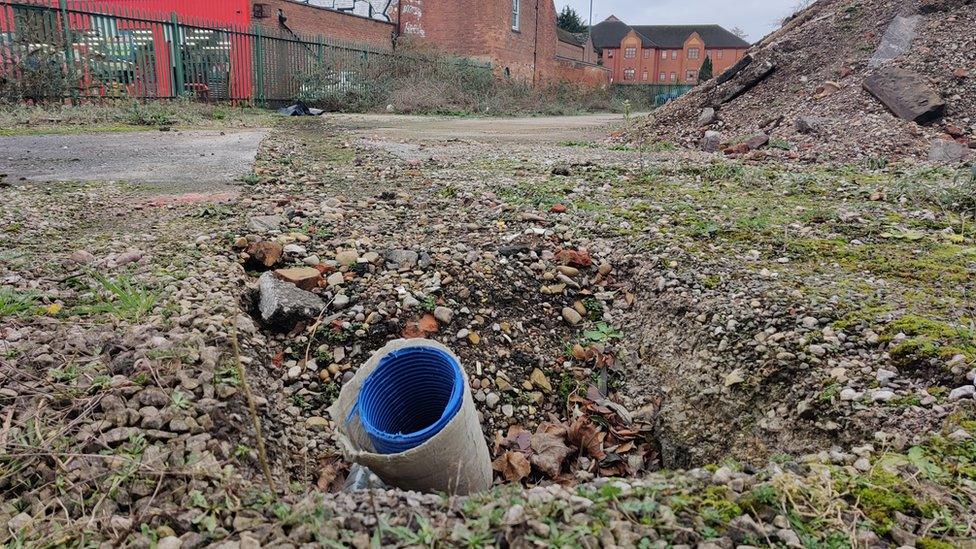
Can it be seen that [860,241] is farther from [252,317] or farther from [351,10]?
[351,10]

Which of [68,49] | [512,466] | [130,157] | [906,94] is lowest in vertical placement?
[512,466]

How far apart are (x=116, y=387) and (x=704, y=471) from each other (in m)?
1.53

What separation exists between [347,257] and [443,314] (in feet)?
2.10

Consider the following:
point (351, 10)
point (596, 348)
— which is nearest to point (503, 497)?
Answer: point (596, 348)

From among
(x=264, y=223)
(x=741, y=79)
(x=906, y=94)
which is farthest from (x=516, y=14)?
(x=264, y=223)

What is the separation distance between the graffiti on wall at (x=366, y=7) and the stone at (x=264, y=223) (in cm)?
1911

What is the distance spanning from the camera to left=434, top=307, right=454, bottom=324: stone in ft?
8.33

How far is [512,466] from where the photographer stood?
6.68ft

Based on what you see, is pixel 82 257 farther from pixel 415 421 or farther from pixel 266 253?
pixel 415 421

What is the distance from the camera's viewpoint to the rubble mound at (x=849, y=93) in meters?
6.01

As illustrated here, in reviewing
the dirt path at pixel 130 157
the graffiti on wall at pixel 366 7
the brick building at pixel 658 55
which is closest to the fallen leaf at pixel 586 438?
the dirt path at pixel 130 157

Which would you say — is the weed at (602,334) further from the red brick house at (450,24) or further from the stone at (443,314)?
the red brick house at (450,24)

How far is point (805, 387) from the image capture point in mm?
1932

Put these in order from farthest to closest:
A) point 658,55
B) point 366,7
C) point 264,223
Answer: point 658,55, point 366,7, point 264,223
